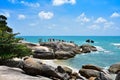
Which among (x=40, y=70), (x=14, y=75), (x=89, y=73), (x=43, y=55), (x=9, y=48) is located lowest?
(x=89, y=73)

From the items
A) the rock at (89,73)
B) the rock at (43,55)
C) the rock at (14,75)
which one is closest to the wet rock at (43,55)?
the rock at (43,55)

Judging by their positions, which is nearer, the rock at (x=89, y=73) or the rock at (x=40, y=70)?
the rock at (x=40, y=70)

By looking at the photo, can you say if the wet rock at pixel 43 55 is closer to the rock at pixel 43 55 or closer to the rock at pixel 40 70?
the rock at pixel 43 55

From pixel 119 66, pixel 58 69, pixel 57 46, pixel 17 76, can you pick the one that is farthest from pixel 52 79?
pixel 57 46

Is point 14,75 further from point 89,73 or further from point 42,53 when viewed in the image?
point 42,53

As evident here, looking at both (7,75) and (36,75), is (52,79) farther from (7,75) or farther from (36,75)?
(7,75)

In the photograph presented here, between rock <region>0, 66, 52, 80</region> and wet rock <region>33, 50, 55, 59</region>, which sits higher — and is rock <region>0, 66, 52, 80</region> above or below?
above

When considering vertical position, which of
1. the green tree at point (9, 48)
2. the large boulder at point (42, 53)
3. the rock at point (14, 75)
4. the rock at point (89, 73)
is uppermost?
the green tree at point (9, 48)

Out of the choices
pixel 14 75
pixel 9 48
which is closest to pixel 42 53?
pixel 9 48

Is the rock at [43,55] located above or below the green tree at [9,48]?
below

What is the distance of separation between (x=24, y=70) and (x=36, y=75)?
80 centimetres

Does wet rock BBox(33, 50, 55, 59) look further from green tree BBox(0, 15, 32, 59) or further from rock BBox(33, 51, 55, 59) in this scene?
green tree BBox(0, 15, 32, 59)

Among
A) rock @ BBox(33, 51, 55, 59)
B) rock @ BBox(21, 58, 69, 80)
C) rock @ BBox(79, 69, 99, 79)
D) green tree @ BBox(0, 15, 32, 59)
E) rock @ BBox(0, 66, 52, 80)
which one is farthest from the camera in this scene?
rock @ BBox(33, 51, 55, 59)

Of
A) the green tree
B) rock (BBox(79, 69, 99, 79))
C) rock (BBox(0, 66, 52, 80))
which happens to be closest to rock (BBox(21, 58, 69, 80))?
rock (BBox(0, 66, 52, 80))
